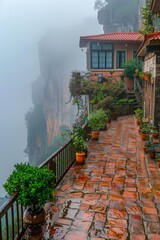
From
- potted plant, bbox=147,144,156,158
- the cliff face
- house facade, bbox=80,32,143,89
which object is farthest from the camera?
the cliff face

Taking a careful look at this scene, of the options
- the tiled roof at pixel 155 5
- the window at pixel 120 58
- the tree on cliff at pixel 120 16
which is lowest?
the tiled roof at pixel 155 5

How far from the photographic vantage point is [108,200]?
484 centimetres

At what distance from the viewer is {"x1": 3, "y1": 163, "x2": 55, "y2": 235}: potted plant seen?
11.2 ft

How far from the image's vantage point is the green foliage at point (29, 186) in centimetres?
338

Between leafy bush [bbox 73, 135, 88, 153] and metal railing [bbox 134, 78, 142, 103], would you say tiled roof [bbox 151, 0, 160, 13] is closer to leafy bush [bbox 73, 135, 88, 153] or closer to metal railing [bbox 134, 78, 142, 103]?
leafy bush [bbox 73, 135, 88, 153]

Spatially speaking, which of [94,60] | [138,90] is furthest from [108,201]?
[94,60]

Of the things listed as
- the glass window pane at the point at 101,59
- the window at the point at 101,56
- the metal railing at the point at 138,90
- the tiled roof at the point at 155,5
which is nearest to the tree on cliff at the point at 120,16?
the window at the point at 101,56

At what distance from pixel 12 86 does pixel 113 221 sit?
11378 centimetres

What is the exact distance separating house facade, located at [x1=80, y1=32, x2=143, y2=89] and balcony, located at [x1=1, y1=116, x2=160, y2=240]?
43.2ft

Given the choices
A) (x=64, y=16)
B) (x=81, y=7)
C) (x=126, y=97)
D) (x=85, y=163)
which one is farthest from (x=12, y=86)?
(x=85, y=163)

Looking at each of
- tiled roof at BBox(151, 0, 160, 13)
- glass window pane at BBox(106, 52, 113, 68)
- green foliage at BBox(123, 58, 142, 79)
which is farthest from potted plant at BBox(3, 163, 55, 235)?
glass window pane at BBox(106, 52, 113, 68)

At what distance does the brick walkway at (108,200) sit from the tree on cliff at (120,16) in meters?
29.0

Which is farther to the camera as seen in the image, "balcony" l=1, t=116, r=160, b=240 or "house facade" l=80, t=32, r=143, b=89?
"house facade" l=80, t=32, r=143, b=89

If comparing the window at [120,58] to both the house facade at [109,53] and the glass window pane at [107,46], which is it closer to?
the house facade at [109,53]
